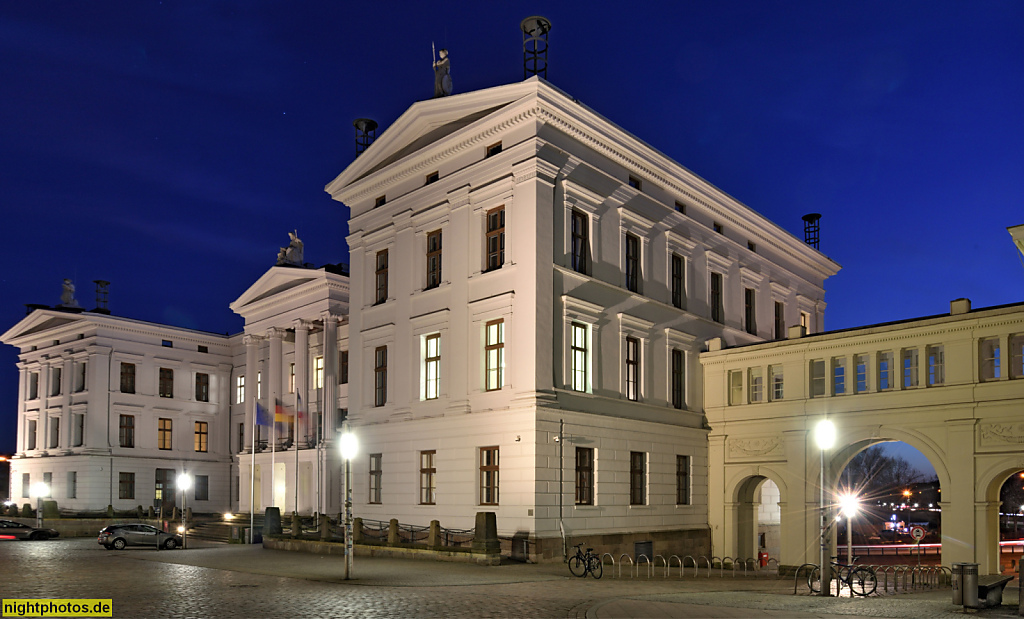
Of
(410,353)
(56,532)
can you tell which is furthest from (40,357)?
(410,353)

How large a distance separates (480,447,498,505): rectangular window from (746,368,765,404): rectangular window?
46.2 feet

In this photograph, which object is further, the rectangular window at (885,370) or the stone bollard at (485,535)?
the rectangular window at (885,370)

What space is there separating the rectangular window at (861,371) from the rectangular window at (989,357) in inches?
187

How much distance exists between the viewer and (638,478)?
3875 cm

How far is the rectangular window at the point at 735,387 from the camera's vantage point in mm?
42844

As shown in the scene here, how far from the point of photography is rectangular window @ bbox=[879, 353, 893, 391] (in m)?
37.9

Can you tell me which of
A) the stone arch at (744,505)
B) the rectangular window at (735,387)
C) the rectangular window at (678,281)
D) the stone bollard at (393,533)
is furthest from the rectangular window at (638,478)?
the stone bollard at (393,533)

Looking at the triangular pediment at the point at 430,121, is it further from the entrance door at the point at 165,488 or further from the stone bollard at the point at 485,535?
the entrance door at the point at 165,488

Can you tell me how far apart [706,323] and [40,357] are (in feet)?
175

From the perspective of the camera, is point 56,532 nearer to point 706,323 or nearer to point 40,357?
point 40,357

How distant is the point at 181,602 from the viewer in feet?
65.2

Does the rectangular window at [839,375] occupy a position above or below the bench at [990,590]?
above

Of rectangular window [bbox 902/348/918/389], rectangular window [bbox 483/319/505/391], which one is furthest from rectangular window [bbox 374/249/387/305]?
rectangular window [bbox 902/348/918/389]

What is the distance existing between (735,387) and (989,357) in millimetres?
11458
